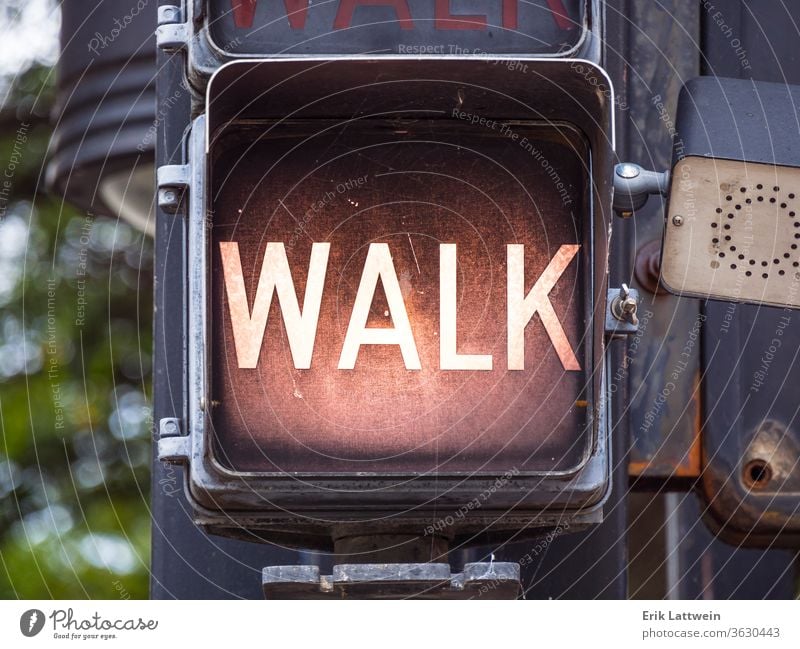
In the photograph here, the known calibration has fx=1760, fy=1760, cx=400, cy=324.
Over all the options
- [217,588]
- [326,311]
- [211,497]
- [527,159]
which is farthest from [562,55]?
[217,588]

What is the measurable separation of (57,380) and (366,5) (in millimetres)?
2551

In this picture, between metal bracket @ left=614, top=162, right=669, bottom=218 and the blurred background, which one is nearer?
metal bracket @ left=614, top=162, right=669, bottom=218

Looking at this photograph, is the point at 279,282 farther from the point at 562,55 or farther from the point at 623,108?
the point at 623,108

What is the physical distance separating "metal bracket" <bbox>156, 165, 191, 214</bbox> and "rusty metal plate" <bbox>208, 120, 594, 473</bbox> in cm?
6

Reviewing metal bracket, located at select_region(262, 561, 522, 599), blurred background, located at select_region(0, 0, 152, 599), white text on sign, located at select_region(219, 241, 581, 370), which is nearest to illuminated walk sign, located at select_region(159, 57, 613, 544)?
white text on sign, located at select_region(219, 241, 581, 370)

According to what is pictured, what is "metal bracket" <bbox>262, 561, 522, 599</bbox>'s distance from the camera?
1663mm

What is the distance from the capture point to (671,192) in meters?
1.91

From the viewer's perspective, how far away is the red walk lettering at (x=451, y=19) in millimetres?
1867

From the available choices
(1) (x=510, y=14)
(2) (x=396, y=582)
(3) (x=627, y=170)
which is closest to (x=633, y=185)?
(3) (x=627, y=170)

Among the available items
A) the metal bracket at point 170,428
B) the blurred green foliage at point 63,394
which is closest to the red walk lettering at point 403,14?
the metal bracket at point 170,428

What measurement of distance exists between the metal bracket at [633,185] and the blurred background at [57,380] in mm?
2189

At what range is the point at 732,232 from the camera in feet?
6.37

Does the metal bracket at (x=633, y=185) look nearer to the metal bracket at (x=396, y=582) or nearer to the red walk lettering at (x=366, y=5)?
the red walk lettering at (x=366, y=5)

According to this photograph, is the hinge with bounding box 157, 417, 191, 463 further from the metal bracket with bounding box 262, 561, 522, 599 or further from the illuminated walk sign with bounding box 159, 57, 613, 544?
the metal bracket with bounding box 262, 561, 522, 599
